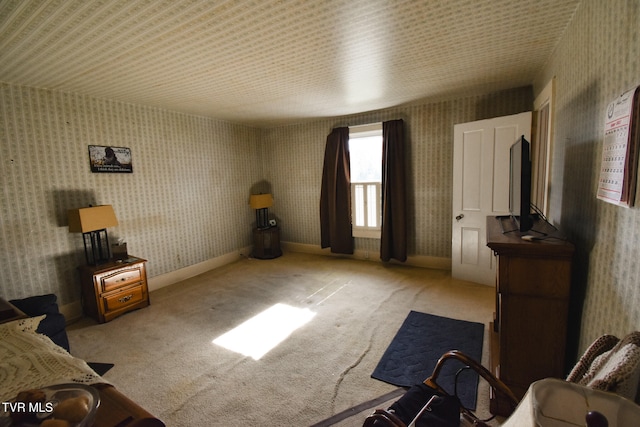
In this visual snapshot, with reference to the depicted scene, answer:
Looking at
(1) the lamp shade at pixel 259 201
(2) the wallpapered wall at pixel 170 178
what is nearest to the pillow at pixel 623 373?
(2) the wallpapered wall at pixel 170 178

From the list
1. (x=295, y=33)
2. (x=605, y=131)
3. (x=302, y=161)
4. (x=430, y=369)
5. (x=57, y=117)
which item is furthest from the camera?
(x=302, y=161)

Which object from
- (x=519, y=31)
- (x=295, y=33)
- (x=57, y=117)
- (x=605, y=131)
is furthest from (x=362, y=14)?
(x=57, y=117)

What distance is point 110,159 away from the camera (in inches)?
131

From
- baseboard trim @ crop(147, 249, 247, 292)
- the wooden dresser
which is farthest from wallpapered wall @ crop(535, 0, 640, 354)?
baseboard trim @ crop(147, 249, 247, 292)

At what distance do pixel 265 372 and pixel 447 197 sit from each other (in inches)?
125

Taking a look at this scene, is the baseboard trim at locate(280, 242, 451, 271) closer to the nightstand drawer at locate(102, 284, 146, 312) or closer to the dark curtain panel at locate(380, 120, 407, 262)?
the dark curtain panel at locate(380, 120, 407, 262)

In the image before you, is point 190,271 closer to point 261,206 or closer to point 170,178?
point 170,178

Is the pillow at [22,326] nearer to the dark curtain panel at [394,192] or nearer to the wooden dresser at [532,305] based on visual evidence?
the wooden dresser at [532,305]

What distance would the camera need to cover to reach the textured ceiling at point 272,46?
64.1 inches

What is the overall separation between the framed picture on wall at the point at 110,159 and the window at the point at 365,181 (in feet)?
10.2

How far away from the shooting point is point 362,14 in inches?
66.5

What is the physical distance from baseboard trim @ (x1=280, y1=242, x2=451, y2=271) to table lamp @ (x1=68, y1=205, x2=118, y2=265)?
2.91 metres

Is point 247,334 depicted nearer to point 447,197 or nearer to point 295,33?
point 295,33

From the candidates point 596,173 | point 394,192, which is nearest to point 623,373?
point 596,173
